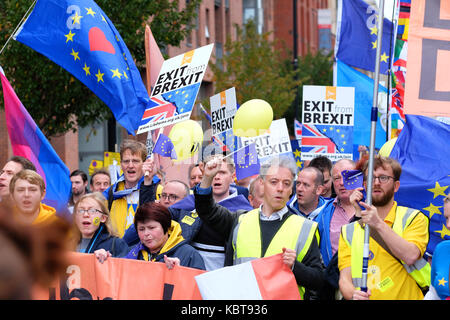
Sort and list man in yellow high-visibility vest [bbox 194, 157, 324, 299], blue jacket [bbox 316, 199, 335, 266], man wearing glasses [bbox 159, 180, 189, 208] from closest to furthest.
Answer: man in yellow high-visibility vest [bbox 194, 157, 324, 299]
blue jacket [bbox 316, 199, 335, 266]
man wearing glasses [bbox 159, 180, 189, 208]

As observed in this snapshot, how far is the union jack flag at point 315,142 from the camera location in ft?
32.8

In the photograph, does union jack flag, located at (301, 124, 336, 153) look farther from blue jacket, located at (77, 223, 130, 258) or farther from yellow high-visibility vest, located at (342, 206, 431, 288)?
yellow high-visibility vest, located at (342, 206, 431, 288)

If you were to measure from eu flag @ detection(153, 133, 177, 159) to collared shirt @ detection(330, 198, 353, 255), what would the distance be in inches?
94.4

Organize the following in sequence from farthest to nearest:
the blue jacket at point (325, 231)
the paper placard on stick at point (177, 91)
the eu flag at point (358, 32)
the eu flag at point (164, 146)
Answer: the eu flag at point (358, 32)
the eu flag at point (164, 146)
the paper placard on stick at point (177, 91)
the blue jacket at point (325, 231)

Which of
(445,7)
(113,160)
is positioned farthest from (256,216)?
(113,160)

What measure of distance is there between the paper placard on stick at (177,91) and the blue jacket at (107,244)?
6.51 feet

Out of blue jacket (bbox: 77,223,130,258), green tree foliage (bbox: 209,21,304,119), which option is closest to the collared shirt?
blue jacket (bbox: 77,223,130,258)

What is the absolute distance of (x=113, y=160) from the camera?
12289 mm

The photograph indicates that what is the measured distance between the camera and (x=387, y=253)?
4293 mm

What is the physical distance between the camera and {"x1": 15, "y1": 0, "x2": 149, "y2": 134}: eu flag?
7.83 meters

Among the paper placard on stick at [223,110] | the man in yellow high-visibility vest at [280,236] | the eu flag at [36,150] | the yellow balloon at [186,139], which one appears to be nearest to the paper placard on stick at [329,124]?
the paper placard on stick at [223,110]

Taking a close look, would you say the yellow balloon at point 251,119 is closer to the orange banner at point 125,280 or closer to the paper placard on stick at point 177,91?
the paper placard on stick at point 177,91

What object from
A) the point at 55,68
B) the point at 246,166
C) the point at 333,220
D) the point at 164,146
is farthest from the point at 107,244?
the point at 55,68
